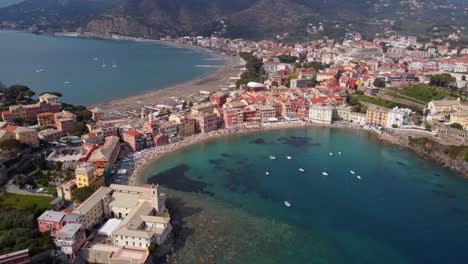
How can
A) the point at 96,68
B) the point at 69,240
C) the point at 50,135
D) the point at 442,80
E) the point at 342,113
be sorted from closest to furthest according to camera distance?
the point at 69,240
the point at 50,135
the point at 342,113
the point at 442,80
the point at 96,68

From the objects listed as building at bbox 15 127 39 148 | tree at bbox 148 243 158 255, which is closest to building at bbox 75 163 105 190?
tree at bbox 148 243 158 255

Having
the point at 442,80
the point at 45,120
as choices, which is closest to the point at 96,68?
the point at 45,120

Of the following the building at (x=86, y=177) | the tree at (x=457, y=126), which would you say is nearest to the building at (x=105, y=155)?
the building at (x=86, y=177)

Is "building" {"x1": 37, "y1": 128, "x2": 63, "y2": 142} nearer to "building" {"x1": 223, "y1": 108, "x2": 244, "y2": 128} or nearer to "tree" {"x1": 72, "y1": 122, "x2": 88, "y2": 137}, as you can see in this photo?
"tree" {"x1": 72, "y1": 122, "x2": 88, "y2": 137}

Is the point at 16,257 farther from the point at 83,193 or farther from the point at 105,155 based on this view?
the point at 105,155

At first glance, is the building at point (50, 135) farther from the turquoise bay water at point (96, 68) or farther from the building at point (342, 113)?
the building at point (342, 113)

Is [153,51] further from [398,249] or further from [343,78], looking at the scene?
[398,249]
